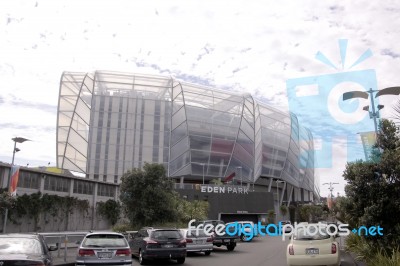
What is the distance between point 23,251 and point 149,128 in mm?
60959

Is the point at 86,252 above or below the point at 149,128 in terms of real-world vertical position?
below

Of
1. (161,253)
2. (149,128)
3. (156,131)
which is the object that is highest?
(149,128)

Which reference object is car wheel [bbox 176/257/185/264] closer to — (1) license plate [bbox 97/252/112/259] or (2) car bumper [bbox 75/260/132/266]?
(2) car bumper [bbox 75/260/132/266]

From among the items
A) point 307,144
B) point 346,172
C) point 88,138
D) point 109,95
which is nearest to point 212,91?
point 109,95

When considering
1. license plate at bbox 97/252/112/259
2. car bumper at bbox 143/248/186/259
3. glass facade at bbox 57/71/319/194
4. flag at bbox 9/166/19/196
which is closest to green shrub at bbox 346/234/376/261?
car bumper at bbox 143/248/186/259

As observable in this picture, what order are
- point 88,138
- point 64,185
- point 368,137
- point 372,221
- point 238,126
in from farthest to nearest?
point 238,126 → point 88,138 → point 64,185 → point 368,137 → point 372,221

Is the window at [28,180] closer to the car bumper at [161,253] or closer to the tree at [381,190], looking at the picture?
the car bumper at [161,253]

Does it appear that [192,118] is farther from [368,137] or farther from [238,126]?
[368,137]

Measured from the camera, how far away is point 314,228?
46.3 feet

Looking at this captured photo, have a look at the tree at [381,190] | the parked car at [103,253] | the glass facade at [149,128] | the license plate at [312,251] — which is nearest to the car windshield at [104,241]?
the parked car at [103,253]

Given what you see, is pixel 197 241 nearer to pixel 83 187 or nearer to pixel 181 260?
pixel 181 260

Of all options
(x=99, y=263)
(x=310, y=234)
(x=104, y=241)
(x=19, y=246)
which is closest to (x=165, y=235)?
(x=104, y=241)

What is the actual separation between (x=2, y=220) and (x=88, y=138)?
43575 mm

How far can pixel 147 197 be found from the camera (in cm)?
2814
